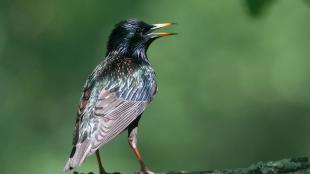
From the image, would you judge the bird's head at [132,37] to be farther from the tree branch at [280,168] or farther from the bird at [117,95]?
the tree branch at [280,168]

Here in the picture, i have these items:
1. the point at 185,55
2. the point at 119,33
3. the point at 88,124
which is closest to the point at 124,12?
the point at 185,55

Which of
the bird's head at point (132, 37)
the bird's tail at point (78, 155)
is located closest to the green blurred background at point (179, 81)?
the bird's head at point (132, 37)

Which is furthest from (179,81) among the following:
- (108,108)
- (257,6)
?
(257,6)

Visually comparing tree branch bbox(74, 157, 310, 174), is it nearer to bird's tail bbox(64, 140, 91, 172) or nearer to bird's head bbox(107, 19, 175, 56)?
bird's tail bbox(64, 140, 91, 172)

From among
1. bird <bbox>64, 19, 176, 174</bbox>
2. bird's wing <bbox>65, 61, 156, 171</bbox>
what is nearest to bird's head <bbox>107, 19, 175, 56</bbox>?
bird <bbox>64, 19, 176, 174</bbox>

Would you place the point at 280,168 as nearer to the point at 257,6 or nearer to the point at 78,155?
the point at 257,6

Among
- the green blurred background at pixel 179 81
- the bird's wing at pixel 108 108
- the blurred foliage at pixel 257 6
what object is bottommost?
the green blurred background at pixel 179 81

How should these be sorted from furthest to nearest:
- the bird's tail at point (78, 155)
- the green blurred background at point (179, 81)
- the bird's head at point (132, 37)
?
the green blurred background at point (179, 81)
the bird's head at point (132, 37)
the bird's tail at point (78, 155)
